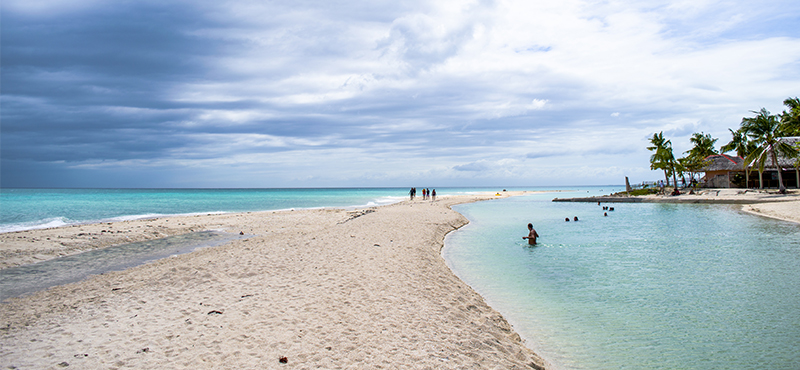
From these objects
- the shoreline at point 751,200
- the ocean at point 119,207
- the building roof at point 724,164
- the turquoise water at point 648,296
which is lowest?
the turquoise water at point 648,296

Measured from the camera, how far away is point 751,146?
190 feet

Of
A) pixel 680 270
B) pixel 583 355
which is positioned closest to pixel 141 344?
pixel 583 355

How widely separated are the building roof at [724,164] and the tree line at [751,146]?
784 mm

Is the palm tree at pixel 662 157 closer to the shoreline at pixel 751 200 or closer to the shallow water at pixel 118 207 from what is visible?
the shoreline at pixel 751 200

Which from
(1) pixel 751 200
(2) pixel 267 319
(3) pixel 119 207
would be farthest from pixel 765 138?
(3) pixel 119 207

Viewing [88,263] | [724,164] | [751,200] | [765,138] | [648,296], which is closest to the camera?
[648,296]

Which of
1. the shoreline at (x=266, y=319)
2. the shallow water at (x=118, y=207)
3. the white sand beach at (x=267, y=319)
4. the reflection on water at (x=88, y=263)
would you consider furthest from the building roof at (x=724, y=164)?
the reflection on water at (x=88, y=263)

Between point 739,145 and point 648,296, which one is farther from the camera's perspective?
point 739,145

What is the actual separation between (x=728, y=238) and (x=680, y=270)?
9344 mm

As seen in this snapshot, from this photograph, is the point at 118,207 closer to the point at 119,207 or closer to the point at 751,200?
the point at 119,207

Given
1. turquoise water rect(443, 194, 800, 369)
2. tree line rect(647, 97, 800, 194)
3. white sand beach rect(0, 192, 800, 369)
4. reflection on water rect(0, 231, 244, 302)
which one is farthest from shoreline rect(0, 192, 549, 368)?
tree line rect(647, 97, 800, 194)

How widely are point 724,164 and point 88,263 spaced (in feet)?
234

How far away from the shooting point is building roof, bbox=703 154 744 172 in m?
55.2

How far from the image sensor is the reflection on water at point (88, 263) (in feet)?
36.6
